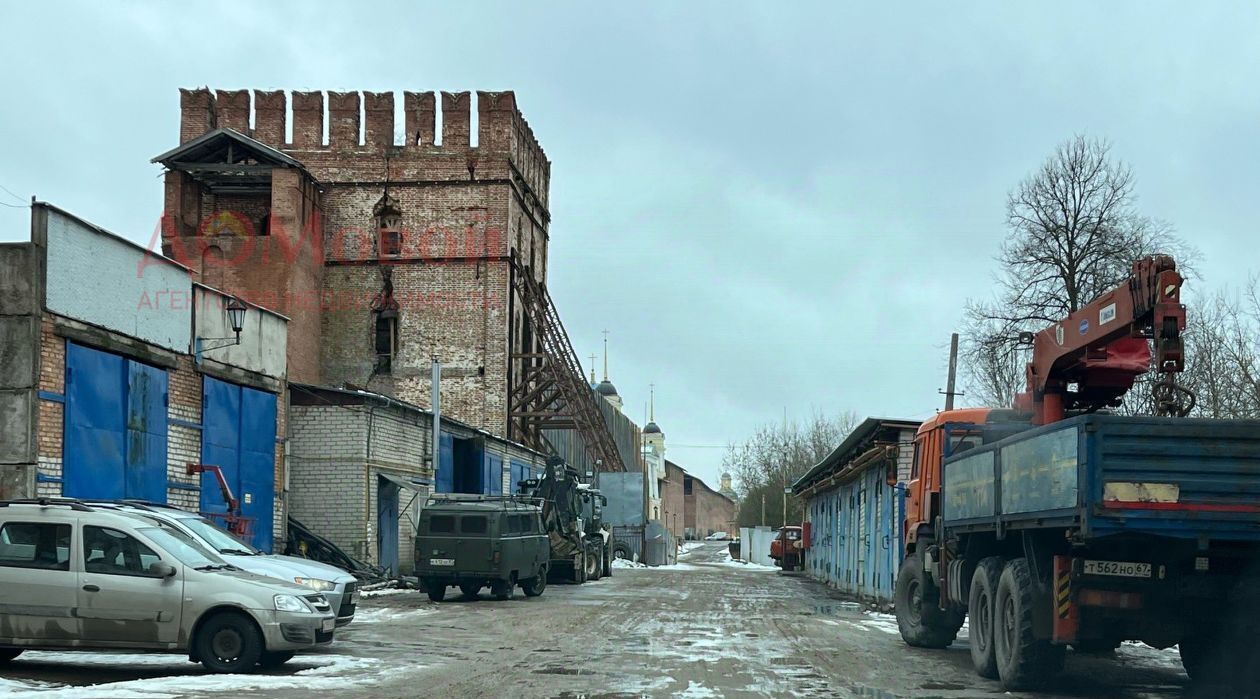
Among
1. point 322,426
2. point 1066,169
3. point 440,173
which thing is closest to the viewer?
point 322,426

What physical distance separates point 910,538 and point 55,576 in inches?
430

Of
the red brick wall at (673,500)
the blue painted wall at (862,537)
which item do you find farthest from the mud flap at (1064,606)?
the red brick wall at (673,500)

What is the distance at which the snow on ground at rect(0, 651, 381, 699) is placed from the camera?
1116 centimetres

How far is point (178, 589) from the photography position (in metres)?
12.6

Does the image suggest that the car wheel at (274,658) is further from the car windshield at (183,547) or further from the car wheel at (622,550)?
the car wheel at (622,550)

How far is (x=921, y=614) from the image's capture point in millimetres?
17234

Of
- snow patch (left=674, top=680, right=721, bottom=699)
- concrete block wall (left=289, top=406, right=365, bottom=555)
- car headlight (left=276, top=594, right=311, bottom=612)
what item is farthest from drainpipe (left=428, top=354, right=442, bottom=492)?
snow patch (left=674, top=680, right=721, bottom=699)

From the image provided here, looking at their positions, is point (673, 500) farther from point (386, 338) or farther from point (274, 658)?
point (274, 658)

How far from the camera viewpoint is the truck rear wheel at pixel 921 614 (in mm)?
17078

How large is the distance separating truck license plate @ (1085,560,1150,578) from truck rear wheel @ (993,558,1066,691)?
2.98ft

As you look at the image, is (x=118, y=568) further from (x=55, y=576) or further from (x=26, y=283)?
(x=26, y=283)

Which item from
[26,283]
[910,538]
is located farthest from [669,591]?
[26,283]

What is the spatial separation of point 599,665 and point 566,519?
21.6m

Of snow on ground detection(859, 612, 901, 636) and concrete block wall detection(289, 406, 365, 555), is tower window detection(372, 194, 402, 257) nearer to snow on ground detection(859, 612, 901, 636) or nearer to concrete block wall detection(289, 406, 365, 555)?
concrete block wall detection(289, 406, 365, 555)
